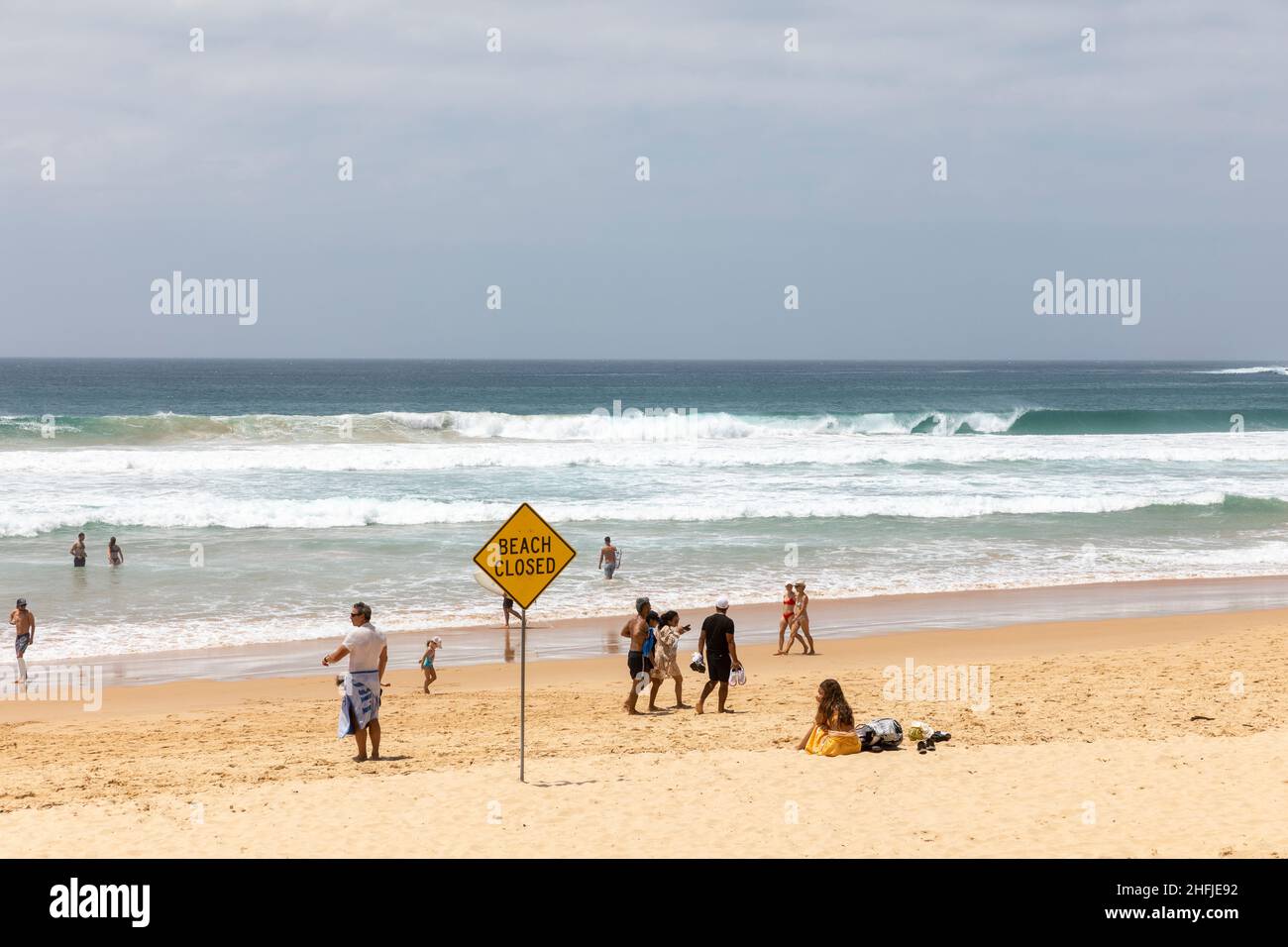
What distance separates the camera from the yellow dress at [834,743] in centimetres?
1098

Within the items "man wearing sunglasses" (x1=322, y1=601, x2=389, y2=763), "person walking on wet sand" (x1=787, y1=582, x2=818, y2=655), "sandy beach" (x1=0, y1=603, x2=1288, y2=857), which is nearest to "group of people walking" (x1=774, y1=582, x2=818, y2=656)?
"person walking on wet sand" (x1=787, y1=582, x2=818, y2=655)

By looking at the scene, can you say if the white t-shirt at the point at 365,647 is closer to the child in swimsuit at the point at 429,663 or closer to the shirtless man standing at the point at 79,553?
the child in swimsuit at the point at 429,663

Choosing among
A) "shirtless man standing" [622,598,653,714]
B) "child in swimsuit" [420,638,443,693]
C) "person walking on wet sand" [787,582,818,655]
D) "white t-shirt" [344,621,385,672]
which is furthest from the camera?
"person walking on wet sand" [787,582,818,655]

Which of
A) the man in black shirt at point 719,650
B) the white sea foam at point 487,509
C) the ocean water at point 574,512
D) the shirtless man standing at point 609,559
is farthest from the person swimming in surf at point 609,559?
the man in black shirt at point 719,650

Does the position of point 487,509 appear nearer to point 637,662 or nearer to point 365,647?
point 637,662

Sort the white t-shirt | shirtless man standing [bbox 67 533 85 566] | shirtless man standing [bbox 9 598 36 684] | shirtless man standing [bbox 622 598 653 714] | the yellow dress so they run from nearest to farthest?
the white t-shirt → the yellow dress → shirtless man standing [bbox 622 598 653 714] → shirtless man standing [bbox 9 598 36 684] → shirtless man standing [bbox 67 533 85 566]

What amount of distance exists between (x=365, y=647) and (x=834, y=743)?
4396mm

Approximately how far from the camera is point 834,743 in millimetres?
10984

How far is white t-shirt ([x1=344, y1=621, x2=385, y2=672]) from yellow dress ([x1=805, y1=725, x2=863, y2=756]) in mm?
4099

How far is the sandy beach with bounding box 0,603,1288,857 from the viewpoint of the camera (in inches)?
338

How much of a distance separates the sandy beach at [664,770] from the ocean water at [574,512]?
4.76 metres

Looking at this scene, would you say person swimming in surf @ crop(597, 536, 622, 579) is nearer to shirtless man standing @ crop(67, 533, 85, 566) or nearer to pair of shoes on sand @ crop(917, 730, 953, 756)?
shirtless man standing @ crop(67, 533, 85, 566)
